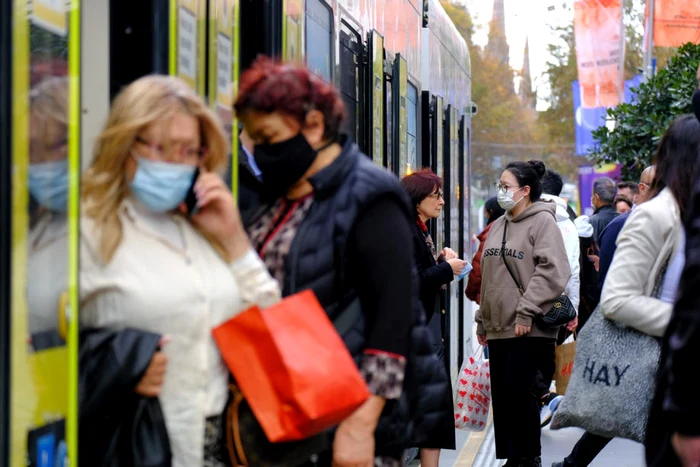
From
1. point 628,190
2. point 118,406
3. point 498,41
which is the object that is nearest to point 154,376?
point 118,406

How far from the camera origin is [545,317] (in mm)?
7051

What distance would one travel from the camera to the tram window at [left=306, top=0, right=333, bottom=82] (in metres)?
4.57

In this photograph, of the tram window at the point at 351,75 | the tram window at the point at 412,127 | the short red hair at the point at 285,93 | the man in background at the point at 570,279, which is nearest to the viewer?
the short red hair at the point at 285,93

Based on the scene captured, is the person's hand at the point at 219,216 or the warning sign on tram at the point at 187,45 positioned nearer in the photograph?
the person's hand at the point at 219,216

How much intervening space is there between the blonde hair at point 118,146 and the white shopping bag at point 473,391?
197 inches

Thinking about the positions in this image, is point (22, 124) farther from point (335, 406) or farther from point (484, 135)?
point (484, 135)

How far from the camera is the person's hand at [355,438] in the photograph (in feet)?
10.1

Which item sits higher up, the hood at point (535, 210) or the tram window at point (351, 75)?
the tram window at point (351, 75)

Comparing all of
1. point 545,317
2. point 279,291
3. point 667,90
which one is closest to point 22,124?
point 279,291

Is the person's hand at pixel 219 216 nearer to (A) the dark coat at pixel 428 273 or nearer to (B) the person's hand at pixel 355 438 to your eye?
(B) the person's hand at pixel 355 438

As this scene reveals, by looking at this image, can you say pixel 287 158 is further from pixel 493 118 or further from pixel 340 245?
pixel 493 118

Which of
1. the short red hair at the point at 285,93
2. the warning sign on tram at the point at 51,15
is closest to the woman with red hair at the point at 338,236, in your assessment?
the short red hair at the point at 285,93

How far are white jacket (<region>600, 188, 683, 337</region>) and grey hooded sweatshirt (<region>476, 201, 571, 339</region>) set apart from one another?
279cm

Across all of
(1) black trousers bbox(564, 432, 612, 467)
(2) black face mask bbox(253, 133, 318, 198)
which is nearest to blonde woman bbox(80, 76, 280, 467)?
(2) black face mask bbox(253, 133, 318, 198)
